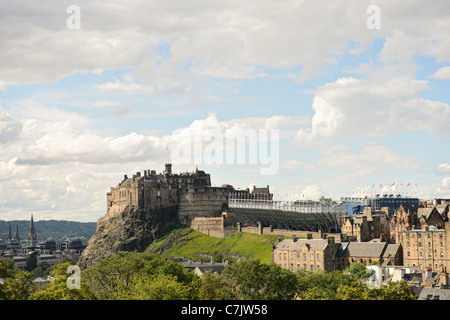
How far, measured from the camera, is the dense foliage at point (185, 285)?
8156 centimetres

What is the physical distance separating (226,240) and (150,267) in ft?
286

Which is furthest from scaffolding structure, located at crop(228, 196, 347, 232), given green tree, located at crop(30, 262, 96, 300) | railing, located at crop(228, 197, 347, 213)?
green tree, located at crop(30, 262, 96, 300)

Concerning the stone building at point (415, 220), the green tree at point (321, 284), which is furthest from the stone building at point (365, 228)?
the green tree at point (321, 284)

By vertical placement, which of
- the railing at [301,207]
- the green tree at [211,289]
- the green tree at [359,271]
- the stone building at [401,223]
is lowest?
the green tree at [359,271]

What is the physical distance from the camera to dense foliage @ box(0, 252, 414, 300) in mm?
81562

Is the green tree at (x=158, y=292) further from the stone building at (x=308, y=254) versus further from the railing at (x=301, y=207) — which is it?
the railing at (x=301, y=207)

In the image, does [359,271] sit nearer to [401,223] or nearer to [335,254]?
[335,254]

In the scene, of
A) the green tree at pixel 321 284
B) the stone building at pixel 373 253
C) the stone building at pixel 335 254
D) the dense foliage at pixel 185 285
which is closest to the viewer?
the dense foliage at pixel 185 285

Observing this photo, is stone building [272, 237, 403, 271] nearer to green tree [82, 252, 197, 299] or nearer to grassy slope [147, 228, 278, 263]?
grassy slope [147, 228, 278, 263]

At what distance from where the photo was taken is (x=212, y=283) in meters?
96.8

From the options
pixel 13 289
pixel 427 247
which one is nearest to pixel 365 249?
pixel 427 247
